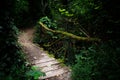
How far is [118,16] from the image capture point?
4.46m

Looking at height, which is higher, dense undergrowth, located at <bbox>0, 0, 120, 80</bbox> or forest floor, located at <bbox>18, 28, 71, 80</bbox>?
dense undergrowth, located at <bbox>0, 0, 120, 80</bbox>

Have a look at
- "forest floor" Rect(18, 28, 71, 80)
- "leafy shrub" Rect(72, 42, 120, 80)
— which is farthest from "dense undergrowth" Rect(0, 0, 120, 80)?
"forest floor" Rect(18, 28, 71, 80)

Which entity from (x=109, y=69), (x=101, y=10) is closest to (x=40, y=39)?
(x=101, y=10)

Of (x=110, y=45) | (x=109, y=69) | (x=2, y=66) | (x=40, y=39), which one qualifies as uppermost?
(x=110, y=45)

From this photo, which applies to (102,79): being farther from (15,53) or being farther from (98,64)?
A: (15,53)

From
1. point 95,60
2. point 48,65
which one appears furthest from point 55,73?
point 95,60

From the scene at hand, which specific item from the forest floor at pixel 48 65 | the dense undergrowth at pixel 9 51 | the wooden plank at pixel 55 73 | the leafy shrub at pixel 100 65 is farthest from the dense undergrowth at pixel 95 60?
the dense undergrowth at pixel 9 51

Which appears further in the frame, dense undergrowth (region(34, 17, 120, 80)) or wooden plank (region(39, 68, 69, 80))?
wooden plank (region(39, 68, 69, 80))

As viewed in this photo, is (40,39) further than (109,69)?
Yes

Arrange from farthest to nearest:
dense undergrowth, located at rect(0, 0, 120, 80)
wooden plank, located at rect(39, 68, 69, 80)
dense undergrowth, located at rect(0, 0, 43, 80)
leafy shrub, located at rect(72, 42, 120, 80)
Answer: wooden plank, located at rect(39, 68, 69, 80)
dense undergrowth, located at rect(0, 0, 43, 80)
dense undergrowth, located at rect(0, 0, 120, 80)
leafy shrub, located at rect(72, 42, 120, 80)

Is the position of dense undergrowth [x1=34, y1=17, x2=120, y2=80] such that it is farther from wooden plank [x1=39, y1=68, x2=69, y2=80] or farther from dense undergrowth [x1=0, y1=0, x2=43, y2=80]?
dense undergrowth [x1=0, y1=0, x2=43, y2=80]

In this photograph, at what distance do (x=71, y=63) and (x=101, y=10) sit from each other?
3.00 m

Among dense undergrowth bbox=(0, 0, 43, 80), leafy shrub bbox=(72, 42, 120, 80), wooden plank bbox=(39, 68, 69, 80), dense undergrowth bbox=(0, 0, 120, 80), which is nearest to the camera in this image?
leafy shrub bbox=(72, 42, 120, 80)

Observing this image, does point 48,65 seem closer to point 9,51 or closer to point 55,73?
point 55,73
